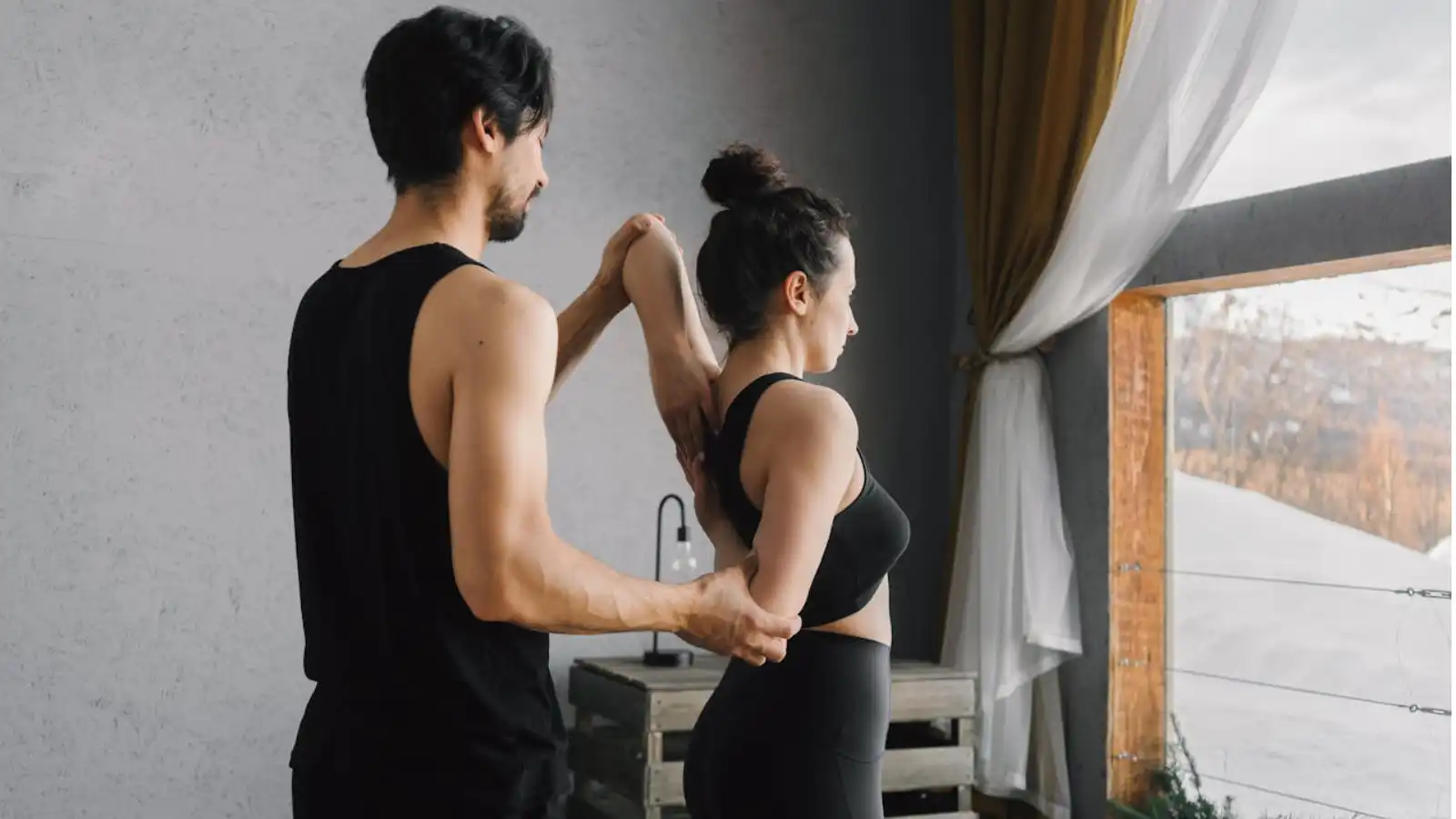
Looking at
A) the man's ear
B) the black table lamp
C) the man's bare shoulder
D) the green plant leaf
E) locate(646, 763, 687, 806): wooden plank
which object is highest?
the man's ear

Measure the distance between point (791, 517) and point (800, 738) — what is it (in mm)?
301

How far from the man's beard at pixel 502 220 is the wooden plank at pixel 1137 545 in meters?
2.37

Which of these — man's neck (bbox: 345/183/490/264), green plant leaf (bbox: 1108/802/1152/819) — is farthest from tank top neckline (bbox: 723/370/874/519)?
green plant leaf (bbox: 1108/802/1152/819)

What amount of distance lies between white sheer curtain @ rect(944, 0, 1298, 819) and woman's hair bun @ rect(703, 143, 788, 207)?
1.63 m

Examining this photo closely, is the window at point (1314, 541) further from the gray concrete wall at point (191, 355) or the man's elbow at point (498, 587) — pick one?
the man's elbow at point (498, 587)

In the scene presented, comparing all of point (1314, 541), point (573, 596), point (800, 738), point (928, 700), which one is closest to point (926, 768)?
point (928, 700)

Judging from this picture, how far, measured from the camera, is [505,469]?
1304 millimetres

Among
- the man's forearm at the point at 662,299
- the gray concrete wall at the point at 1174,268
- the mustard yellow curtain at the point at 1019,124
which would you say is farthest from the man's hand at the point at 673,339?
the mustard yellow curtain at the point at 1019,124

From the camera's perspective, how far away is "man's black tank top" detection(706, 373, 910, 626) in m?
1.78

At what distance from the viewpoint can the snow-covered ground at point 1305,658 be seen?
2910 millimetres

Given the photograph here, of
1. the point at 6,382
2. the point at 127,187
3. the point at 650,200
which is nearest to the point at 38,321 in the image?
the point at 6,382

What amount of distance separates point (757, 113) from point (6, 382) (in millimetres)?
2094

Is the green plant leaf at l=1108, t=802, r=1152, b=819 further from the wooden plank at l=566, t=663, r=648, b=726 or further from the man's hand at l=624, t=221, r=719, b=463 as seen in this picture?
the man's hand at l=624, t=221, r=719, b=463

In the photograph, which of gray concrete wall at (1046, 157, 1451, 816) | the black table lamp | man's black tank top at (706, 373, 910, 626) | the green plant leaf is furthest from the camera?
the black table lamp
